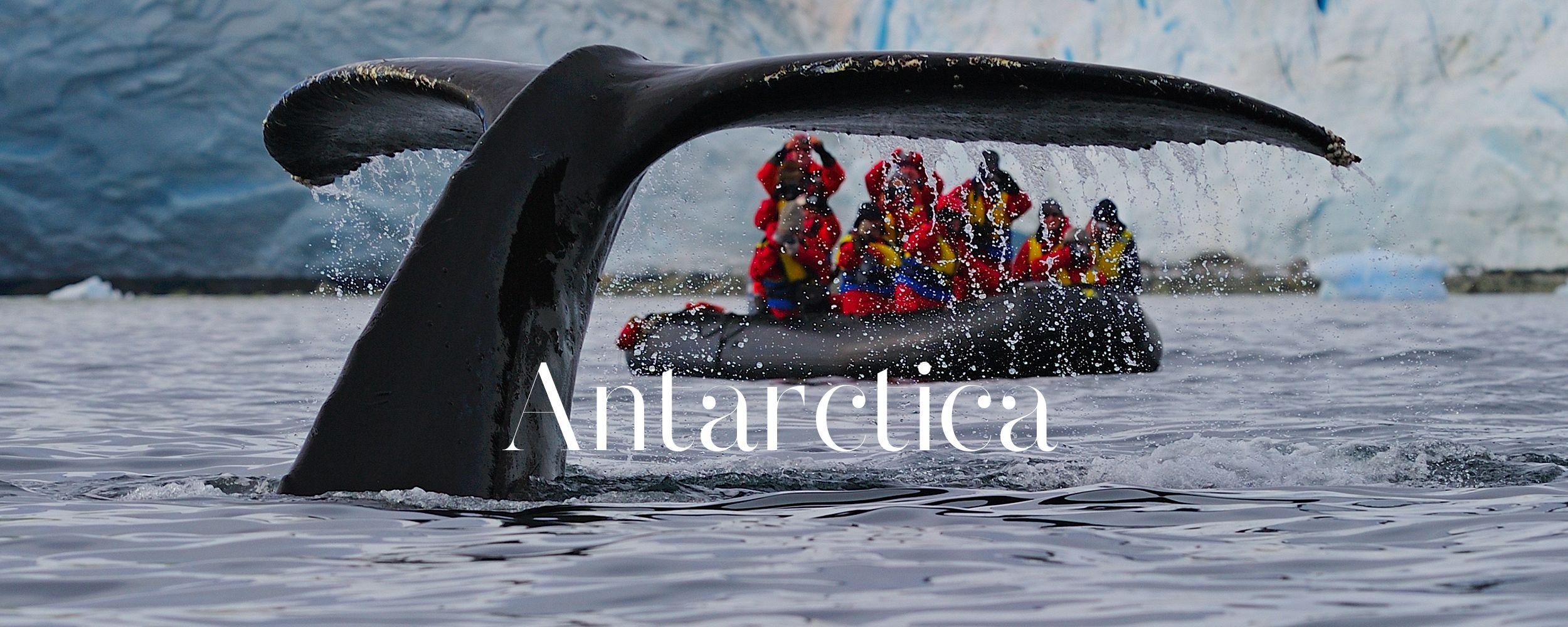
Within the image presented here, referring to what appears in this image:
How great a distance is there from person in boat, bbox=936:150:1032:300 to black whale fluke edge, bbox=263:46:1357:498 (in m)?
9.04

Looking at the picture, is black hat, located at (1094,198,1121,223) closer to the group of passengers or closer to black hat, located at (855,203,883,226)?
the group of passengers

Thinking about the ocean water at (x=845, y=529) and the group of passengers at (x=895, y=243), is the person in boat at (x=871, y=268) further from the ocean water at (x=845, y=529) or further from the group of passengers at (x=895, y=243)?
the ocean water at (x=845, y=529)

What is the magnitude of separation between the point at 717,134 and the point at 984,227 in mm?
18129

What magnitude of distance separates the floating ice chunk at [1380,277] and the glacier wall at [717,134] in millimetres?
461

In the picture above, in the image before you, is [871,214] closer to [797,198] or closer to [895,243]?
[895,243]

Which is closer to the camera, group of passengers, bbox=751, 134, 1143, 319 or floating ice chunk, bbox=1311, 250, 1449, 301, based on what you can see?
group of passengers, bbox=751, 134, 1143, 319

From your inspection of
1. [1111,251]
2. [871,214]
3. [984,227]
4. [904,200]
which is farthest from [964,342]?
[1111,251]

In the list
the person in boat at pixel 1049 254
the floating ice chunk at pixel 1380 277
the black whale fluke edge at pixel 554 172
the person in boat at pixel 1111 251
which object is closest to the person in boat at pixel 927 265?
the person in boat at pixel 1049 254

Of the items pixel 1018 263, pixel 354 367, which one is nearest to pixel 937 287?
pixel 1018 263

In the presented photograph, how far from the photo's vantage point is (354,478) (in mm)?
3539

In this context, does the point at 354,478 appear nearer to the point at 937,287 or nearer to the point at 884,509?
the point at 884,509

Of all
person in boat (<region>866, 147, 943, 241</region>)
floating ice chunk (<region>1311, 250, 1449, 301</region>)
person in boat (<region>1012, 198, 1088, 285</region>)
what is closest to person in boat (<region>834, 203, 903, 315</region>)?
person in boat (<region>866, 147, 943, 241</region>)

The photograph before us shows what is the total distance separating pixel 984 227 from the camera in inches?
515

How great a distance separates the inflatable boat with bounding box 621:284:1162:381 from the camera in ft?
37.7
